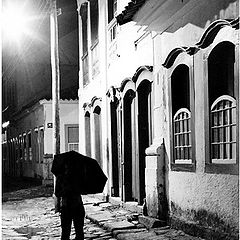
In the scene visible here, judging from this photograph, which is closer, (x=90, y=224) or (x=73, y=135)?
(x=90, y=224)

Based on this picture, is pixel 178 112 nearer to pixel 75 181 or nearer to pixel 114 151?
pixel 75 181

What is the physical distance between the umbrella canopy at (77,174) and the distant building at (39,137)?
15325mm

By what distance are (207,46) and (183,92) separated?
1.65 m

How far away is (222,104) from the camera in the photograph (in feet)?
23.4

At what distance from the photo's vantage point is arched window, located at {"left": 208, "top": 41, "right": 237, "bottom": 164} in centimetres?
689

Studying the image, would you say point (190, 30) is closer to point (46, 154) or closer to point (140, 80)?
point (140, 80)

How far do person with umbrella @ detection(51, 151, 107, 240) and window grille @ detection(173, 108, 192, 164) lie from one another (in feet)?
6.35

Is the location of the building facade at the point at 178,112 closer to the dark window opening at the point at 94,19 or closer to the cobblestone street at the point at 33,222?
the cobblestone street at the point at 33,222

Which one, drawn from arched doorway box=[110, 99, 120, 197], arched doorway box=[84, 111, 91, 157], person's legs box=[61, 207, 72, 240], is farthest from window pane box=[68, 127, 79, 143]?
person's legs box=[61, 207, 72, 240]

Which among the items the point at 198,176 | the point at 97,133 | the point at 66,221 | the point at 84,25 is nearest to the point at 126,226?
the point at 198,176

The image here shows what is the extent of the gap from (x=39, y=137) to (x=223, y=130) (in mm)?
18206

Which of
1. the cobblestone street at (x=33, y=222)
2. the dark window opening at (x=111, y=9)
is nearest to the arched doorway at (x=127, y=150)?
the cobblestone street at (x=33, y=222)

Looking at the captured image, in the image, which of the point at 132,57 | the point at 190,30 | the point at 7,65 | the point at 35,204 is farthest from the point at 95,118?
the point at 7,65

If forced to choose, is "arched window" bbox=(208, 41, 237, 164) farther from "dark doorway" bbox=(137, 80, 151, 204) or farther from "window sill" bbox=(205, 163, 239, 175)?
"dark doorway" bbox=(137, 80, 151, 204)
